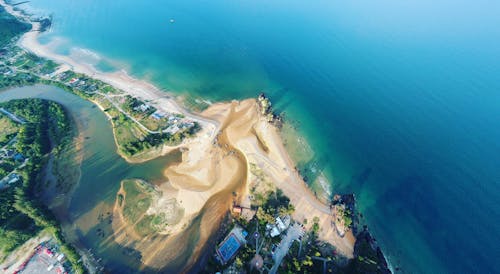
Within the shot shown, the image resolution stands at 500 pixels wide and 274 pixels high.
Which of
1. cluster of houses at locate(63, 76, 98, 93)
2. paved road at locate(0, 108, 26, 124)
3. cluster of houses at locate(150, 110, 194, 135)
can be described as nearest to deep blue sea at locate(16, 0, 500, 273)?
cluster of houses at locate(63, 76, 98, 93)

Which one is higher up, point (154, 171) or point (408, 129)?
point (408, 129)

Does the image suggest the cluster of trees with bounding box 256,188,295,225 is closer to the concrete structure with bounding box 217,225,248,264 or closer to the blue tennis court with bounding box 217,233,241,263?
the concrete structure with bounding box 217,225,248,264

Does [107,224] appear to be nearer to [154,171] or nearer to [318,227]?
[154,171]

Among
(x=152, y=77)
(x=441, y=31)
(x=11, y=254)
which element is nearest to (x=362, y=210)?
(x=11, y=254)

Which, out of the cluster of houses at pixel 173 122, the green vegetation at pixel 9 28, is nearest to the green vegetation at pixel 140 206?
the cluster of houses at pixel 173 122

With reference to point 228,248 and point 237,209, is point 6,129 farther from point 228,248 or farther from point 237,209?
point 228,248
